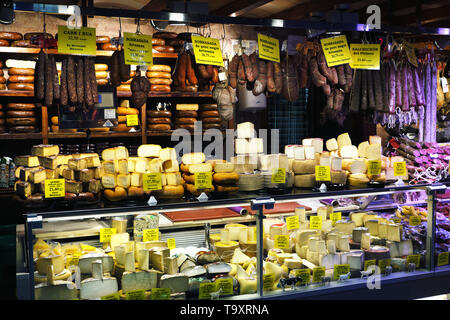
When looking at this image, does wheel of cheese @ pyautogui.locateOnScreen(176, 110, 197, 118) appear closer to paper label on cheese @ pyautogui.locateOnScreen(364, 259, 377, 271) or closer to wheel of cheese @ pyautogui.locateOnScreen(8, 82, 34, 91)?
wheel of cheese @ pyautogui.locateOnScreen(8, 82, 34, 91)

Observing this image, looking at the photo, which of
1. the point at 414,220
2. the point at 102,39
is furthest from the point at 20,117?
the point at 414,220

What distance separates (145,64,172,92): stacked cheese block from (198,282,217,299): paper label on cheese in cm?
378

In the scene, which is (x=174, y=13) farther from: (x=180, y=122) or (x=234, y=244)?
(x=180, y=122)

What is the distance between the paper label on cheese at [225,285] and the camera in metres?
2.93

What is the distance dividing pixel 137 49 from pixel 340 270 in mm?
2191

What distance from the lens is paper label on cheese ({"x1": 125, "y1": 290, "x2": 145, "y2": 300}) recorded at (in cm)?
279

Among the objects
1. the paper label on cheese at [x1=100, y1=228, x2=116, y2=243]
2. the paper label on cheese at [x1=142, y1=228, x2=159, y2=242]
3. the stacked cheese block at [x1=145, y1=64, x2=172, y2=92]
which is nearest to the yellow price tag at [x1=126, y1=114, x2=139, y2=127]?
the stacked cheese block at [x1=145, y1=64, x2=172, y2=92]

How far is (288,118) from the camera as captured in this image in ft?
24.1

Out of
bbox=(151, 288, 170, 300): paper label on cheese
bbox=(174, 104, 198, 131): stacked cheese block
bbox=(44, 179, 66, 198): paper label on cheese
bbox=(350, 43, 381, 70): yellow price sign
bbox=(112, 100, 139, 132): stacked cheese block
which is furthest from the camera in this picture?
bbox=(174, 104, 198, 131): stacked cheese block

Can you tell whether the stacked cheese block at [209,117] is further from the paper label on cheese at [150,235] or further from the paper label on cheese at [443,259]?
the paper label on cheese at [443,259]

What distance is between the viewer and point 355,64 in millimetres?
3725

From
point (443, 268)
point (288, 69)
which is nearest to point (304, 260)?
point (443, 268)

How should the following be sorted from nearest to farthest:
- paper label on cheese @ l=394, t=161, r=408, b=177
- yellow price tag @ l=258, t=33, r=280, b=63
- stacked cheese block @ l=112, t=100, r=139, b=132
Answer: yellow price tag @ l=258, t=33, r=280, b=63, paper label on cheese @ l=394, t=161, r=408, b=177, stacked cheese block @ l=112, t=100, r=139, b=132

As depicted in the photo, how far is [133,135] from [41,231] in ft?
9.34
